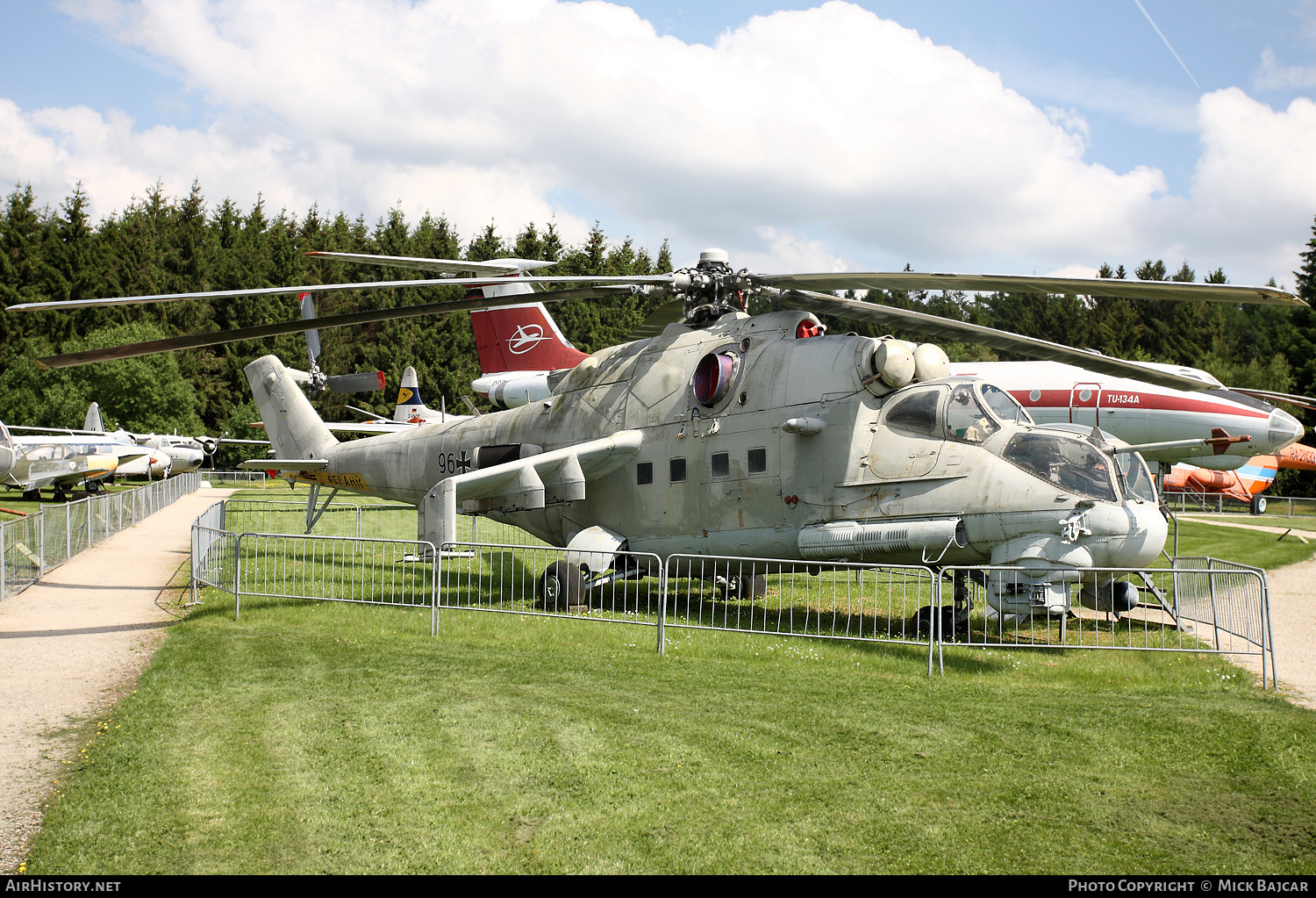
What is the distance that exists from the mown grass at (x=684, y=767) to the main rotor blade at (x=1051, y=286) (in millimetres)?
3457

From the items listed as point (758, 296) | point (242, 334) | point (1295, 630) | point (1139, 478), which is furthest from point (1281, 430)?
point (242, 334)

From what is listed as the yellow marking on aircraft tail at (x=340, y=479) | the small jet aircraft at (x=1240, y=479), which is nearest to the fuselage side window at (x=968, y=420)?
the yellow marking on aircraft tail at (x=340, y=479)

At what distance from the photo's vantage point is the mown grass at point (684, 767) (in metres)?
4.72

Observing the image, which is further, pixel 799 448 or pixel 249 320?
pixel 249 320

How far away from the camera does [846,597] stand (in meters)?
13.8

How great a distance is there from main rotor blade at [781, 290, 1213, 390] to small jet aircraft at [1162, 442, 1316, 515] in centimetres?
3536

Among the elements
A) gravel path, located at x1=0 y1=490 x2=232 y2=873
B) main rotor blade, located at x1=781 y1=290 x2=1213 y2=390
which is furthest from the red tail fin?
main rotor blade, located at x1=781 y1=290 x2=1213 y2=390

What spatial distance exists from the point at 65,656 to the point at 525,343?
1390cm

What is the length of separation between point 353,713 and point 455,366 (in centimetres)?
5730

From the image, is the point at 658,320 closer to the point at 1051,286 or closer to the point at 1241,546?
the point at 1051,286

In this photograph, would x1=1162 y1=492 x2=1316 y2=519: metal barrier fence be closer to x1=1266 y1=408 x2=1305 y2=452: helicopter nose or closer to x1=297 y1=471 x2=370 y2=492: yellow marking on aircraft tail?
x1=1266 y1=408 x2=1305 y2=452: helicopter nose

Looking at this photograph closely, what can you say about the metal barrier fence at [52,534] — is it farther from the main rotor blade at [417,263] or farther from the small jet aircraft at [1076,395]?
the small jet aircraft at [1076,395]

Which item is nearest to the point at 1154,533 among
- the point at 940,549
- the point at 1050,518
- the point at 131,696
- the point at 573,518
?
the point at 1050,518

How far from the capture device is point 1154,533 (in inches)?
375
